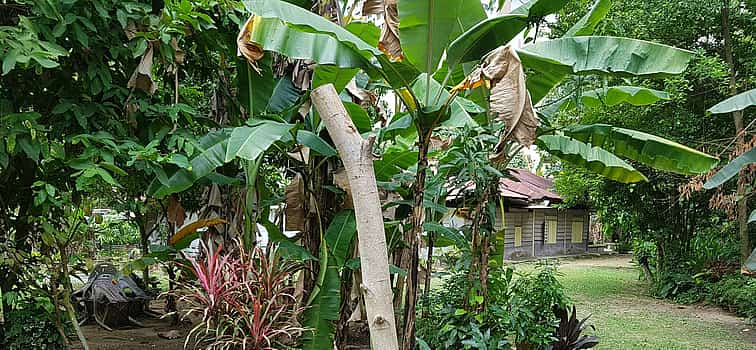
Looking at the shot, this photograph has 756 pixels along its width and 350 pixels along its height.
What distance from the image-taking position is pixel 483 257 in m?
4.18

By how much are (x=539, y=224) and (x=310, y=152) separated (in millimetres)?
14975

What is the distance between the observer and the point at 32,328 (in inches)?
162

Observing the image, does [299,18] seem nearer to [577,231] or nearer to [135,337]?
[135,337]

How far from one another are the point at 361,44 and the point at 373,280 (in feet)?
3.92

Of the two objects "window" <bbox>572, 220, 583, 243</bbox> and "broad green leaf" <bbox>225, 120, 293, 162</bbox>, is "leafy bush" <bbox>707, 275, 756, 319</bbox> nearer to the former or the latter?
"broad green leaf" <bbox>225, 120, 293, 162</bbox>

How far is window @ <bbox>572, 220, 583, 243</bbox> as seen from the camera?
1922 centimetres

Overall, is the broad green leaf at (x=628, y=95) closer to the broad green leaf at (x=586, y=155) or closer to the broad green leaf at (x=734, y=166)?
the broad green leaf at (x=586, y=155)

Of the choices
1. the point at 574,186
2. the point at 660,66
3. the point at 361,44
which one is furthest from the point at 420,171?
the point at 574,186

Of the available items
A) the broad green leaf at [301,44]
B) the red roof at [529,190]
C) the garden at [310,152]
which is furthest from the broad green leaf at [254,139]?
the red roof at [529,190]

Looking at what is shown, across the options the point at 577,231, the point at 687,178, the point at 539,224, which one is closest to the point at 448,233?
the point at 687,178

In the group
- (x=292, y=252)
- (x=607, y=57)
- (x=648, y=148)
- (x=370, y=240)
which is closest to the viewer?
(x=370, y=240)

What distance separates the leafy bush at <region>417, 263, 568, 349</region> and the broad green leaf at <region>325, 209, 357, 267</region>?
0.98 meters

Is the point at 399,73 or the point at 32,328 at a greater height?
the point at 399,73

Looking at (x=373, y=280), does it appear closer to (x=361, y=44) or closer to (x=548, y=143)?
(x=361, y=44)
